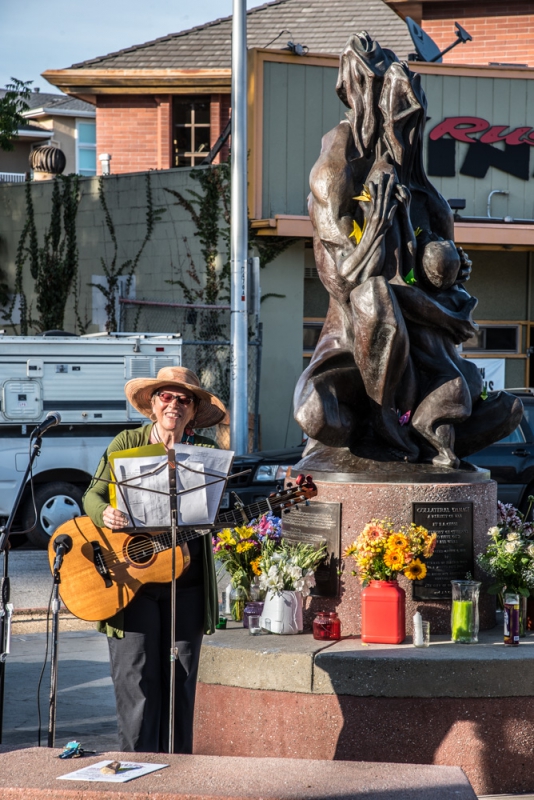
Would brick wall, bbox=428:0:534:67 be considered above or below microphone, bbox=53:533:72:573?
above

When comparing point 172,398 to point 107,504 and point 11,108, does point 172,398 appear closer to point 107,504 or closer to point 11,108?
point 107,504

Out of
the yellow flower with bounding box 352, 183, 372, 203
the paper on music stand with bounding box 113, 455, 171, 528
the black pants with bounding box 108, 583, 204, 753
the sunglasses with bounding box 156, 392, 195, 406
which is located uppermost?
the yellow flower with bounding box 352, 183, 372, 203

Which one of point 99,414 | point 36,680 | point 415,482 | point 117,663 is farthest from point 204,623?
point 99,414

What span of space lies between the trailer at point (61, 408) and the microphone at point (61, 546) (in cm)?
834

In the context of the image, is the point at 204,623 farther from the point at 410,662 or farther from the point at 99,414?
the point at 99,414

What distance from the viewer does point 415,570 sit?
5.57 metres

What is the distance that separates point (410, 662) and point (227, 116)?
2089 cm

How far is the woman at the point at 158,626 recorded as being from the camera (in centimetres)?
481

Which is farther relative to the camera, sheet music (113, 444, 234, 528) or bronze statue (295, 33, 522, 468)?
bronze statue (295, 33, 522, 468)

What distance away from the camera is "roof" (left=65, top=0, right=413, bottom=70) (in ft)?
81.1

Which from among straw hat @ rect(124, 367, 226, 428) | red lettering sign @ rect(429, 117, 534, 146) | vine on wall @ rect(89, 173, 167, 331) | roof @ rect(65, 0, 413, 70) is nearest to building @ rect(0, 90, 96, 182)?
roof @ rect(65, 0, 413, 70)

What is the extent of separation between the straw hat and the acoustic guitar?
1.69ft

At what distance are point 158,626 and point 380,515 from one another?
Answer: 5.00ft

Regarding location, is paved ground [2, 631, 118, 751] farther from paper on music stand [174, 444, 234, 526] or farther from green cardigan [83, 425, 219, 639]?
paper on music stand [174, 444, 234, 526]
